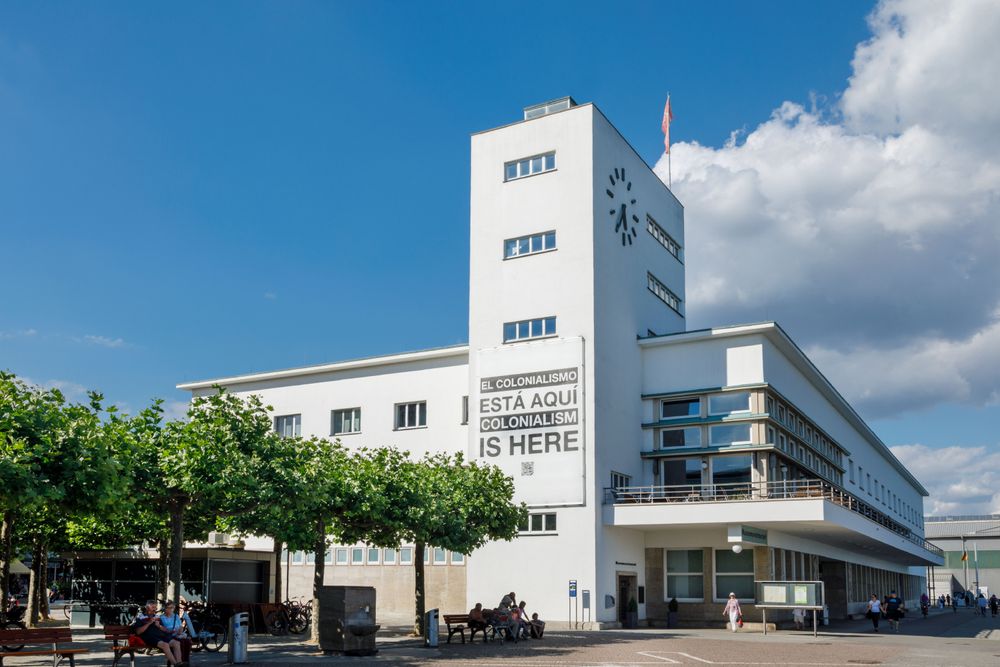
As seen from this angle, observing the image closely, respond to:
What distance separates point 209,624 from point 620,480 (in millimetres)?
19592

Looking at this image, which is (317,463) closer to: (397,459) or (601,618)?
(397,459)

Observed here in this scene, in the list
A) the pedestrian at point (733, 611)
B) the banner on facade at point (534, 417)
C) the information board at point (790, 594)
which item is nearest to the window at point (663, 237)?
the banner on facade at point (534, 417)

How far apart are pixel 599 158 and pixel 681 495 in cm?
1530

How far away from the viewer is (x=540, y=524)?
1626 inches

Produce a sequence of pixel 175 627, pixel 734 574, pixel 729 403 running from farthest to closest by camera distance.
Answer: pixel 729 403 → pixel 734 574 → pixel 175 627

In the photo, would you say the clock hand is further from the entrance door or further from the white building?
the entrance door

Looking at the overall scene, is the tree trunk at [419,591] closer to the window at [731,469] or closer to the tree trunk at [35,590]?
the tree trunk at [35,590]

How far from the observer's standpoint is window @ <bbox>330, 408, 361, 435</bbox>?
166ft

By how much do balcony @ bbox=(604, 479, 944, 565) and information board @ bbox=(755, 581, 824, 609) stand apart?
152 inches

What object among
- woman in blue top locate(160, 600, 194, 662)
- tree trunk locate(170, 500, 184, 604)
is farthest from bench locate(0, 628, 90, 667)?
tree trunk locate(170, 500, 184, 604)

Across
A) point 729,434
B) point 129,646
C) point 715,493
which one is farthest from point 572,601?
point 129,646

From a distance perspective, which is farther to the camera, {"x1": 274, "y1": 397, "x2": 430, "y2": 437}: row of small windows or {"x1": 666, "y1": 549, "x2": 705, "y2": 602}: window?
{"x1": 274, "y1": 397, "x2": 430, "y2": 437}: row of small windows

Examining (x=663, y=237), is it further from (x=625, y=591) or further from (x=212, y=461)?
(x=212, y=461)

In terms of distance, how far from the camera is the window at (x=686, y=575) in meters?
42.9
